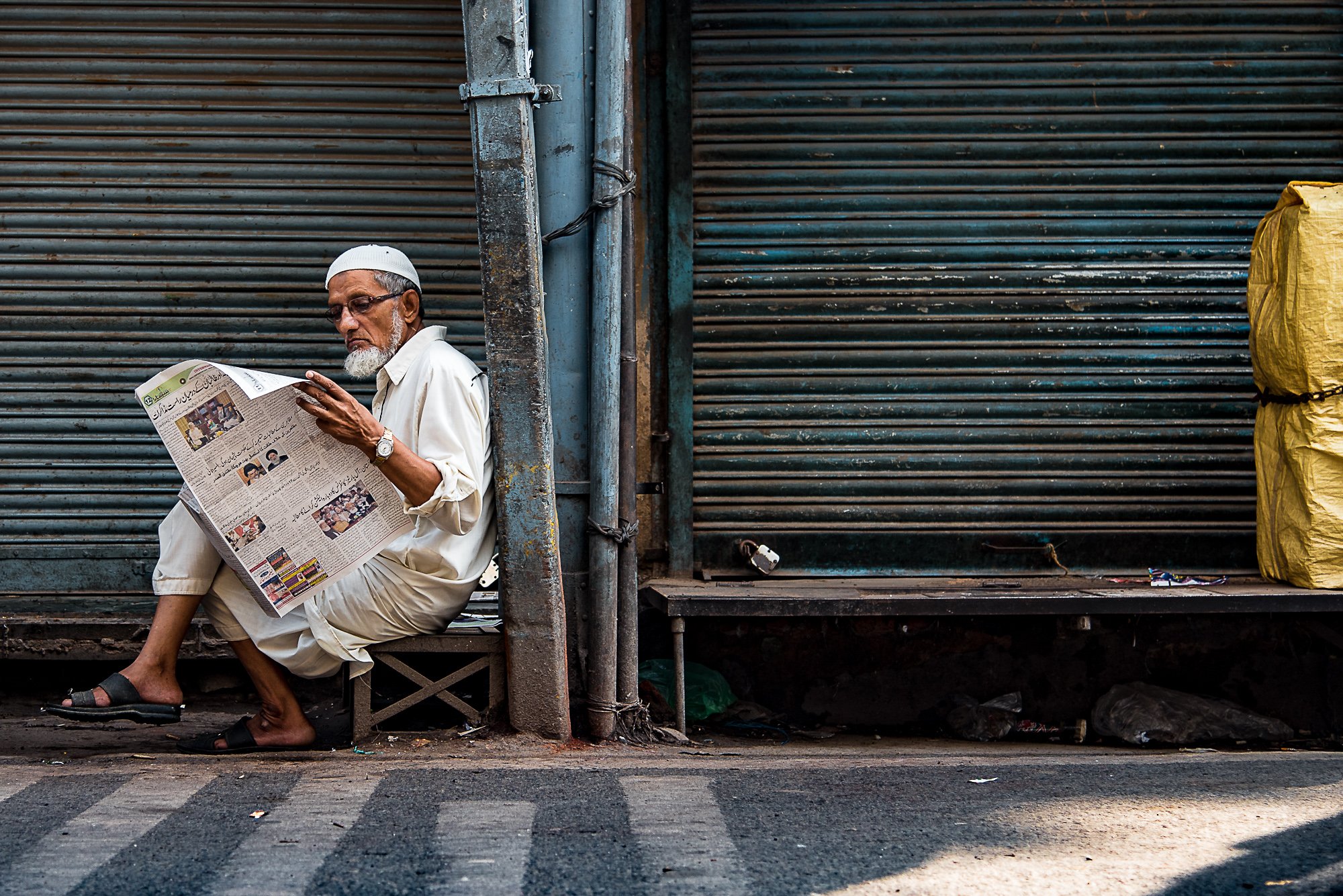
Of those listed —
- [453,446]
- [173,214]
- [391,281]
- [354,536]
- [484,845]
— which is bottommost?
[484,845]

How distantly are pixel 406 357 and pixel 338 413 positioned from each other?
0.52 metres

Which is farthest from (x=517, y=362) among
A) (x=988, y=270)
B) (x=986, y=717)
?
(x=986, y=717)

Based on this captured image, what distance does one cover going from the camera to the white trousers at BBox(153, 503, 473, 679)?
3328 millimetres

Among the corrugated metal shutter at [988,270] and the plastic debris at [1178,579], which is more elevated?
the corrugated metal shutter at [988,270]

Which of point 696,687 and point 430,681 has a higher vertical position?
point 430,681

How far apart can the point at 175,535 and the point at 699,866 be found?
6.71 feet

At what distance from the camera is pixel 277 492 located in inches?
124

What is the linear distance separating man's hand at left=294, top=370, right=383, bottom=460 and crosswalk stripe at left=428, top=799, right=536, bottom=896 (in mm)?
1075

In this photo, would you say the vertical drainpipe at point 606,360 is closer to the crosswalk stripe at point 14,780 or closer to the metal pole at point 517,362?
the metal pole at point 517,362

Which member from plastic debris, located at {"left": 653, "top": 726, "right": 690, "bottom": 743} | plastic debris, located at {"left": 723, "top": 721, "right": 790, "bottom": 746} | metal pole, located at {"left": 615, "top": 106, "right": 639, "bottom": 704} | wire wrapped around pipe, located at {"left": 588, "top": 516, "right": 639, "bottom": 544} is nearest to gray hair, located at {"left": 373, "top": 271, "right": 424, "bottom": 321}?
metal pole, located at {"left": 615, "top": 106, "right": 639, "bottom": 704}

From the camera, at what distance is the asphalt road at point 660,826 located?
89.5 inches

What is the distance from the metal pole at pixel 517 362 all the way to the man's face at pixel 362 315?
0.39m

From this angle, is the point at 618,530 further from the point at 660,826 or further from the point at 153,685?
the point at 153,685

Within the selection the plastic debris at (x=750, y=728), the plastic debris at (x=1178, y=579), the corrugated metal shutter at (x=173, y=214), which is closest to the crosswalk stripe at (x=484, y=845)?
the plastic debris at (x=750, y=728)
